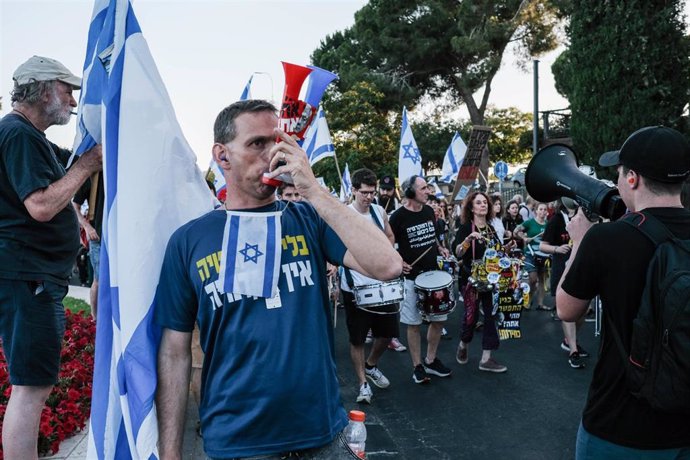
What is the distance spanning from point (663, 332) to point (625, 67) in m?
17.4

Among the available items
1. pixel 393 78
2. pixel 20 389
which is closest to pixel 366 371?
pixel 20 389

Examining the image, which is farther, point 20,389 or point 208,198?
point 20,389

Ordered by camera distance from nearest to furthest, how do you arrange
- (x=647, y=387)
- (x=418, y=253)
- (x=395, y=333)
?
(x=647, y=387), (x=395, y=333), (x=418, y=253)

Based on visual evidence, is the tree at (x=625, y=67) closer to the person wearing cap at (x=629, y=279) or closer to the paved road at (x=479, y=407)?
the paved road at (x=479, y=407)

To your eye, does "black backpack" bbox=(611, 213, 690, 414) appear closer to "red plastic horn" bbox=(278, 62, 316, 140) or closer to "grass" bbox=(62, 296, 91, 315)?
"red plastic horn" bbox=(278, 62, 316, 140)

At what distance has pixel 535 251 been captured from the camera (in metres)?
9.72

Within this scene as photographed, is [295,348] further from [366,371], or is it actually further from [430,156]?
[430,156]

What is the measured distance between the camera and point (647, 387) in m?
2.07

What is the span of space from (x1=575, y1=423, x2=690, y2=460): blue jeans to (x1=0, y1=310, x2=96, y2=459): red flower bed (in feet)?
10.4

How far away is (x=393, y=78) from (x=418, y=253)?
2753 centimetres

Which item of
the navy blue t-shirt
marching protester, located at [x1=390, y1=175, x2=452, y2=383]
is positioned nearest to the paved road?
marching protester, located at [x1=390, y1=175, x2=452, y2=383]

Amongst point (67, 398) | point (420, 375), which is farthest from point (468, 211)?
point (67, 398)

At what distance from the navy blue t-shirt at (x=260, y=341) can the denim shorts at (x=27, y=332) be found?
108cm

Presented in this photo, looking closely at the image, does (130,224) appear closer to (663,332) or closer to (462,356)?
(663,332)
